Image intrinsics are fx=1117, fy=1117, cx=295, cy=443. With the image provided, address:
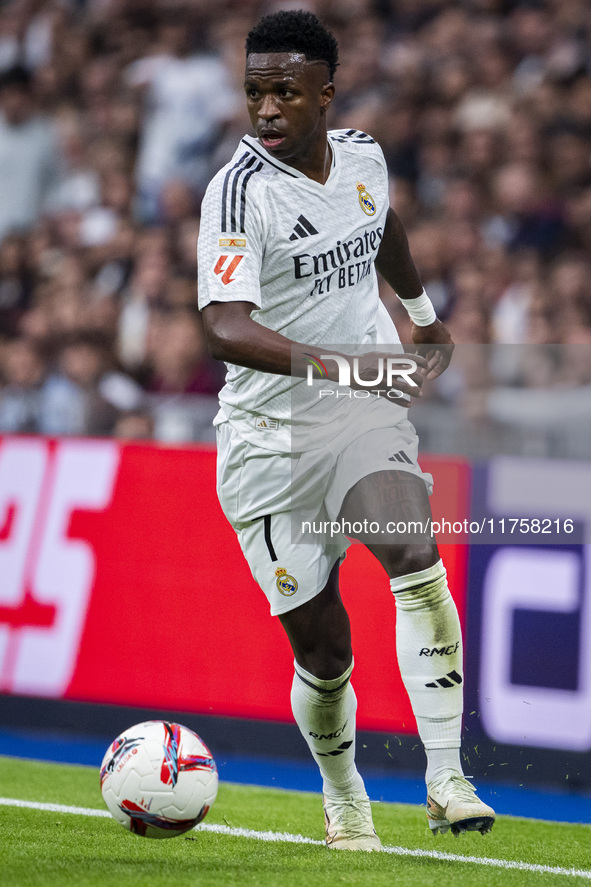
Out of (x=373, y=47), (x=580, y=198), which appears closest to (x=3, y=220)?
(x=373, y=47)

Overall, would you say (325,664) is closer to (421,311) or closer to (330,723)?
(330,723)

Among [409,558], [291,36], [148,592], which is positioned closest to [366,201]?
[291,36]

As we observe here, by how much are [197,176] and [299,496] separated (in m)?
6.38

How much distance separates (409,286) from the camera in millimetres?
4219

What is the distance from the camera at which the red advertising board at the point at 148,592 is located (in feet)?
19.0

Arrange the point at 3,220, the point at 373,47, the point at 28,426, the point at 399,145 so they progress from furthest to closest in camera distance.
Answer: the point at 3,220 → the point at 373,47 → the point at 399,145 → the point at 28,426

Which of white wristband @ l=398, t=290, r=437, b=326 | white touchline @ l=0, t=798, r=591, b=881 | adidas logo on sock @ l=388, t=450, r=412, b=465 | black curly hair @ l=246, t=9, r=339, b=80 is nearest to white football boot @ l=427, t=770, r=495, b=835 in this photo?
white touchline @ l=0, t=798, r=591, b=881

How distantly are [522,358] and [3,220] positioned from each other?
597 cm

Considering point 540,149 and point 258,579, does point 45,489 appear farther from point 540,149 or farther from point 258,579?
point 540,149

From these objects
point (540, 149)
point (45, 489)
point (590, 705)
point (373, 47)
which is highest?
point (373, 47)

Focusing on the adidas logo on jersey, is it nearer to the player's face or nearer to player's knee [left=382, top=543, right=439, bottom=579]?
the player's face

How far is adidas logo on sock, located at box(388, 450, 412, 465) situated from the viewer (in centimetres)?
350

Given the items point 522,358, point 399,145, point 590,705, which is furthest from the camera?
point 399,145

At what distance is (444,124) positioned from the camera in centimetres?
841
